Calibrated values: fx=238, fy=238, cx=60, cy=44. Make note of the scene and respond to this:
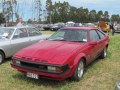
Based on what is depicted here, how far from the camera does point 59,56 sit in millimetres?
6133

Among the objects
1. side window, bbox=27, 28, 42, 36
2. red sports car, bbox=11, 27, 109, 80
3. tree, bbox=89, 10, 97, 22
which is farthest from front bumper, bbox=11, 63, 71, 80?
tree, bbox=89, 10, 97, 22

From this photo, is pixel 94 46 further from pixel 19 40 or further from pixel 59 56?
pixel 19 40

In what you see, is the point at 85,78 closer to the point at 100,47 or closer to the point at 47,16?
the point at 100,47

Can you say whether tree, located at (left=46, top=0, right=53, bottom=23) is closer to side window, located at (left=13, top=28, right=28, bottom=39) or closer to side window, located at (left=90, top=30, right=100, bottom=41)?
side window, located at (left=13, top=28, right=28, bottom=39)

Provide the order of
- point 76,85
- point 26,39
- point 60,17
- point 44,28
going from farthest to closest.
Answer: point 60,17, point 44,28, point 26,39, point 76,85

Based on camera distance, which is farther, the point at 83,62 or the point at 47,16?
the point at 47,16

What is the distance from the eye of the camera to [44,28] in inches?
1821

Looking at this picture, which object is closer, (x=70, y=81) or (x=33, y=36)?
(x=70, y=81)

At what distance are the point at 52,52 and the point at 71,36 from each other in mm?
1494

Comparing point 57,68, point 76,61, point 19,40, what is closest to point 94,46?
point 76,61

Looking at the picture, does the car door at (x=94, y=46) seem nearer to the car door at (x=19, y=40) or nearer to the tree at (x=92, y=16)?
the car door at (x=19, y=40)

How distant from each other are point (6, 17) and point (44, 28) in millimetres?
19852

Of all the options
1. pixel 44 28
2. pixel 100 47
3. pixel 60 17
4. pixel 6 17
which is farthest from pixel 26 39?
pixel 60 17

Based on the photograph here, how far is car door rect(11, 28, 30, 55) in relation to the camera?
9148 millimetres
